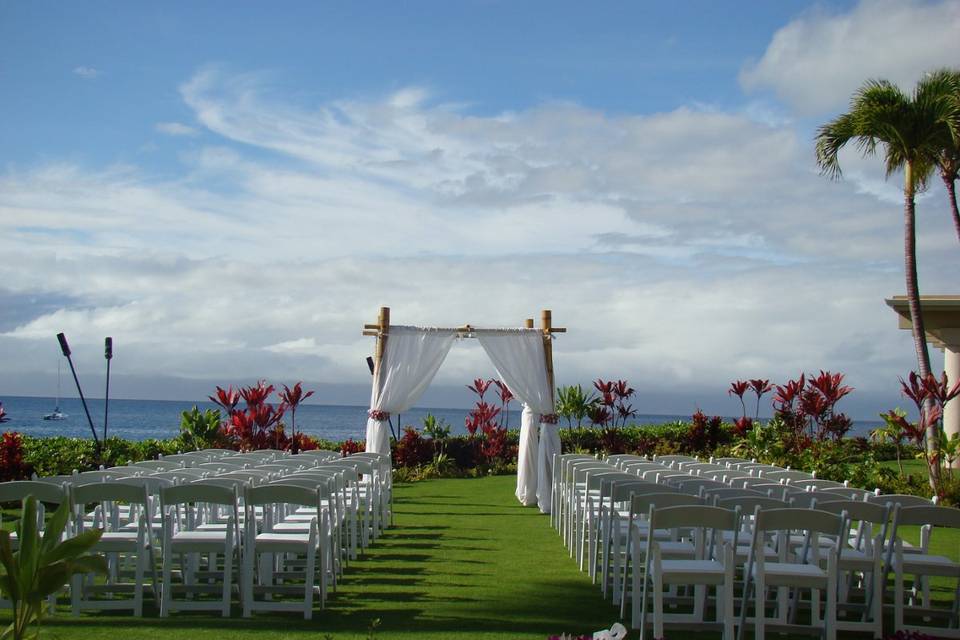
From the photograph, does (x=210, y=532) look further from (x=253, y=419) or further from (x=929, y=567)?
(x=253, y=419)

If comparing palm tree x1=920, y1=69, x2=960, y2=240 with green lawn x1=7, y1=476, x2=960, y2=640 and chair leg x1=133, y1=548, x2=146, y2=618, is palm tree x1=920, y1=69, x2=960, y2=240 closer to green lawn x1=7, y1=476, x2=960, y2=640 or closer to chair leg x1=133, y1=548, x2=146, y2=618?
green lawn x1=7, y1=476, x2=960, y2=640

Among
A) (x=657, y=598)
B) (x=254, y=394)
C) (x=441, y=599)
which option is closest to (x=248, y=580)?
(x=441, y=599)

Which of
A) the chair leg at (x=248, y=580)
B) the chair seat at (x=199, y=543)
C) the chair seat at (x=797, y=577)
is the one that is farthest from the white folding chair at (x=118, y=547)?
the chair seat at (x=797, y=577)

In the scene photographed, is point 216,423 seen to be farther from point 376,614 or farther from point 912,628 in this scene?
point 912,628

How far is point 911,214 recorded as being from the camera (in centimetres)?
1759

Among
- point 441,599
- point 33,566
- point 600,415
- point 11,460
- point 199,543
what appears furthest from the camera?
point 600,415

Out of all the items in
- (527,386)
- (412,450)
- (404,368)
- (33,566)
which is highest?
(404,368)

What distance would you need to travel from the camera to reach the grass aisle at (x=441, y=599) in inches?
249

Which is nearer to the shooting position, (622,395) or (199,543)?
(199,543)

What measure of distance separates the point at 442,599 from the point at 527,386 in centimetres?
687

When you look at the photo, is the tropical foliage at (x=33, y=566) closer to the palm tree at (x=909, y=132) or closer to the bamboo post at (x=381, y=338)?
the bamboo post at (x=381, y=338)

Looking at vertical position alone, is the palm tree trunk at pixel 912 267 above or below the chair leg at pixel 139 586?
above

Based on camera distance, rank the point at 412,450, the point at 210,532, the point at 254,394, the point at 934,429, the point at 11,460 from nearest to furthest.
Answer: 1. the point at 210,532
2. the point at 11,460
3. the point at 934,429
4. the point at 254,394
5. the point at 412,450

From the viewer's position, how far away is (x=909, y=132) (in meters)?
17.0
